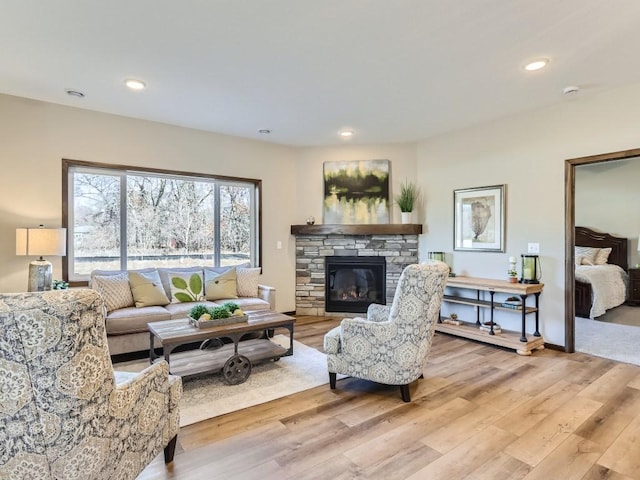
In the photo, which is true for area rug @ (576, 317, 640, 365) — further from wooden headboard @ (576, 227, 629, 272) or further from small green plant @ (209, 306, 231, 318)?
small green plant @ (209, 306, 231, 318)

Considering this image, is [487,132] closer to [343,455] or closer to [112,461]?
[343,455]

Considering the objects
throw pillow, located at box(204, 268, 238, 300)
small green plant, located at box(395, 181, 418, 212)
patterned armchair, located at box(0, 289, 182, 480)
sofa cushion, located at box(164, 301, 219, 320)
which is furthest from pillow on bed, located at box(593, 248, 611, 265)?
patterned armchair, located at box(0, 289, 182, 480)

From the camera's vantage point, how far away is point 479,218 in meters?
4.65

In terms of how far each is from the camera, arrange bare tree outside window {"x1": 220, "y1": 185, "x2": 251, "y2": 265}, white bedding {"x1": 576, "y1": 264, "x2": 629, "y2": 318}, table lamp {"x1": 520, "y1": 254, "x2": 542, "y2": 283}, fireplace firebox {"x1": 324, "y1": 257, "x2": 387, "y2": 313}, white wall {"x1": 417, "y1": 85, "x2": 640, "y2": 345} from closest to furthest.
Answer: white wall {"x1": 417, "y1": 85, "x2": 640, "y2": 345} → table lamp {"x1": 520, "y1": 254, "x2": 542, "y2": 283} → bare tree outside window {"x1": 220, "y1": 185, "x2": 251, "y2": 265} → white bedding {"x1": 576, "y1": 264, "x2": 629, "y2": 318} → fireplace firebox {"x1": 324, "y1": 257, "x2": 387, "y2": 313}

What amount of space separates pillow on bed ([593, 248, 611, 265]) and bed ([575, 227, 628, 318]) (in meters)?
0.01

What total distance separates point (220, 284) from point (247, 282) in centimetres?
37

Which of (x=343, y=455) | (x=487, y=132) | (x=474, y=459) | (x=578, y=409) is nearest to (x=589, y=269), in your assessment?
(x=487, y=132)

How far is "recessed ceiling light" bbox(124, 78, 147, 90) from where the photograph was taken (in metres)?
3.30

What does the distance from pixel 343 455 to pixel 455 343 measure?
2.67m

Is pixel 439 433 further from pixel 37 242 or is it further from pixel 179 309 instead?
pixel 37 242

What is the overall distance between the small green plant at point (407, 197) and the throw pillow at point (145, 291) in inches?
138

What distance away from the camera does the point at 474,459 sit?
2002 mm

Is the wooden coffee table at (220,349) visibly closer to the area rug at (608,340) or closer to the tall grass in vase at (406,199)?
the tall grass in vase at (406,199)

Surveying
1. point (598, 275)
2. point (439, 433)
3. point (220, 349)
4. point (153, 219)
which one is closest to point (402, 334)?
point (439, 433)
